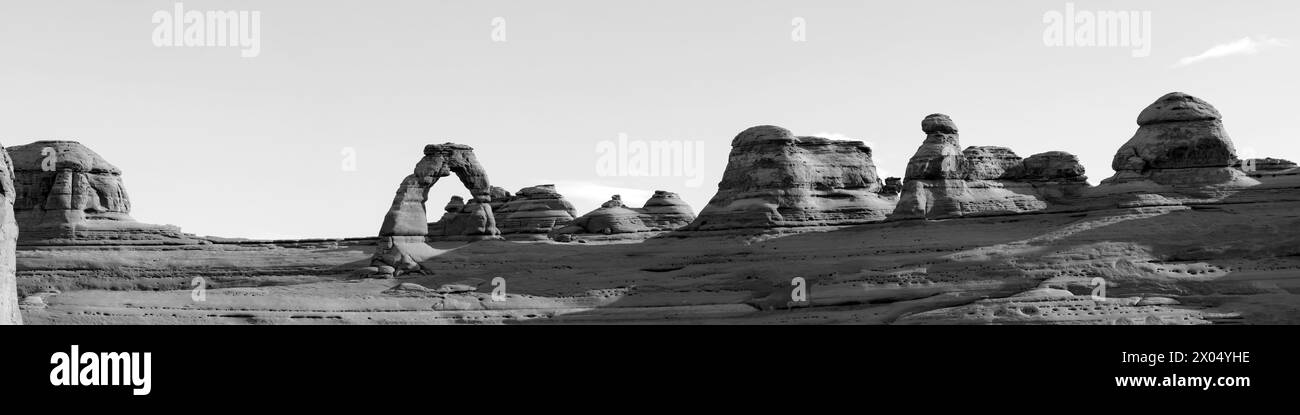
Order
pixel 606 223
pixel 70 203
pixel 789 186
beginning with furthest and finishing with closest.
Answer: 1. pixel 606 223
2. pixel 789 186
3. pixel 70 203

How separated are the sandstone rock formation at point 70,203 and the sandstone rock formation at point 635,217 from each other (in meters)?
18.3

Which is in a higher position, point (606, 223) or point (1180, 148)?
point (1180, 148)

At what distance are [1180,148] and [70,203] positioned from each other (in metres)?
42.0

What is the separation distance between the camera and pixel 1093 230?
48.9 meters

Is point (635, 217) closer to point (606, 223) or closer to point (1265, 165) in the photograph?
point (606, 223)

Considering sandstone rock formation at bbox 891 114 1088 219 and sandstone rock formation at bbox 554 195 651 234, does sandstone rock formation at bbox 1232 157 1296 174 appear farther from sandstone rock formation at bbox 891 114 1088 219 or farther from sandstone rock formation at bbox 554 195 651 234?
sandstone rock formation at bbox 554 195 651 234

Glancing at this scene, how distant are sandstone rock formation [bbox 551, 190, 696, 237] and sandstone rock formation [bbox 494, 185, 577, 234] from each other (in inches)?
101

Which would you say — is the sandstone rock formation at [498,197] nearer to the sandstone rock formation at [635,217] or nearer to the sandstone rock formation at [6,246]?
the sandstone rock formation at [635,217]

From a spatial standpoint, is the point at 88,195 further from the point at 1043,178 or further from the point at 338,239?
the point at 1043,178

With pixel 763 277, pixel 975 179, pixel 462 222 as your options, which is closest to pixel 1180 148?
pixel 975 179

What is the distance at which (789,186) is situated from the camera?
5681cm

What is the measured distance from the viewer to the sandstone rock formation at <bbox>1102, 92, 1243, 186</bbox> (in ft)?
171

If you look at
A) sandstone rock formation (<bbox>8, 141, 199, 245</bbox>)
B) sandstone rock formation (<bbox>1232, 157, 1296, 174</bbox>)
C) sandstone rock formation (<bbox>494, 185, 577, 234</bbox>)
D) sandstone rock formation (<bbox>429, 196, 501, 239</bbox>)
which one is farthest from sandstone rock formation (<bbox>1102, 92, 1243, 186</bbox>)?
sandstone rock formation (<bbox>8, 141, 199, 245</bbox>)

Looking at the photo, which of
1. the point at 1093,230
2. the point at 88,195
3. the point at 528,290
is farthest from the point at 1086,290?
the point at 88,195
